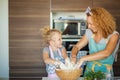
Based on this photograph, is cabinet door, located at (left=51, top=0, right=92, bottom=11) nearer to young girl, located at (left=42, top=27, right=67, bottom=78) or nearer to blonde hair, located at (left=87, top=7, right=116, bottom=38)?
young girl, located at (left=42, top=27, right=67, bottom=78)

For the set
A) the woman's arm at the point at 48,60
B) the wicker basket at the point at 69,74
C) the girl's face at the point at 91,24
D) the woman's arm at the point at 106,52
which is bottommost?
the wicker basket at the point at 69,74

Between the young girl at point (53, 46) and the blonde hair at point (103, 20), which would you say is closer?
the blonde hair at point (103, 20)

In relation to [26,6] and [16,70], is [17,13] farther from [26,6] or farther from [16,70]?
[16,70]

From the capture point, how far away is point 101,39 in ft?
7.05

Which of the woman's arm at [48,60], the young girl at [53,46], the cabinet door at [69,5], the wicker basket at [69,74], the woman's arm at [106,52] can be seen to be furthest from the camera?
the cabinet door at [69,5]

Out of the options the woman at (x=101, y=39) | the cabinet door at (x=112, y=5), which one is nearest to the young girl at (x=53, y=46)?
the woman at (x=101, y=39)

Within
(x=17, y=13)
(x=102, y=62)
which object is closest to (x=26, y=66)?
(x=17, y=13)

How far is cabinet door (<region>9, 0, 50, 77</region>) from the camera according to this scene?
13.9 feet

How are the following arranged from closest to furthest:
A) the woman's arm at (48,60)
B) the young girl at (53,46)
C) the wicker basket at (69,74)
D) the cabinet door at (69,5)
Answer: the wicker basket at (69,74) → the woman's arm at (48,60) → the young girl at (53,46) → the cabinet door at (69,5)

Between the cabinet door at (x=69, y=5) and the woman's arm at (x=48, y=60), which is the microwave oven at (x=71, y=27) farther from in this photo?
the woman's arm at (x=48, y=60)

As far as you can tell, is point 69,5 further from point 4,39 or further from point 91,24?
point 91,24

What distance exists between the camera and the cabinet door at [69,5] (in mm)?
4215

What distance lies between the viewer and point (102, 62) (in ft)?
7.01

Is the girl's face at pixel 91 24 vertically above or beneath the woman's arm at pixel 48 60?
above
